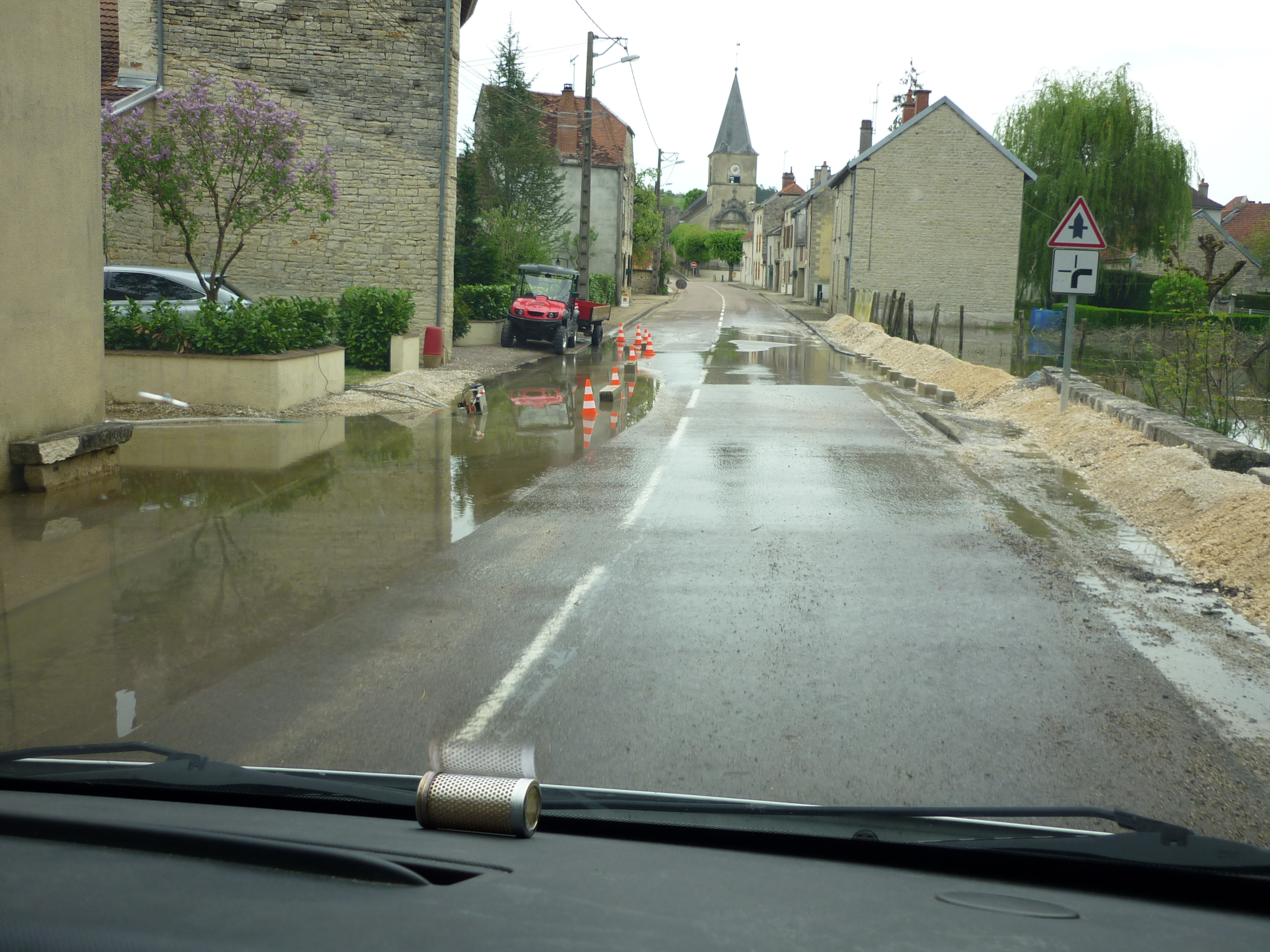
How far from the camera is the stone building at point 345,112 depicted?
872 inches

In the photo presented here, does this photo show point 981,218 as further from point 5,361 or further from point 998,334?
point 5,361

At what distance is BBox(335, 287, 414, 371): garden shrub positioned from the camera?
2023 cm

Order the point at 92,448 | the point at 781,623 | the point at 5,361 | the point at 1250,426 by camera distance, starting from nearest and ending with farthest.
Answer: the point at 781,623, the point at 5,361, the point at 92,448, the point at 1250,426

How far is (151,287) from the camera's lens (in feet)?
60.1

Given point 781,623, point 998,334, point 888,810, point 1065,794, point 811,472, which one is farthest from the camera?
point 998,334

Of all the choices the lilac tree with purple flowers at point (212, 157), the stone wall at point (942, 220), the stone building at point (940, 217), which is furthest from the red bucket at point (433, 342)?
the stone wall at point (942, 220)

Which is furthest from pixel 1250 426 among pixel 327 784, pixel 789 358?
pixel 327 784

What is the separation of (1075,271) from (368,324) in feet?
39.9

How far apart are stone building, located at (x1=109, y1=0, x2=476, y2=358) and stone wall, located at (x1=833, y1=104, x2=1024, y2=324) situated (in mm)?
27392

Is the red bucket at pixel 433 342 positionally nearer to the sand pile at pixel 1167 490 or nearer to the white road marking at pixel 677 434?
the white road marking at pixel 677 434

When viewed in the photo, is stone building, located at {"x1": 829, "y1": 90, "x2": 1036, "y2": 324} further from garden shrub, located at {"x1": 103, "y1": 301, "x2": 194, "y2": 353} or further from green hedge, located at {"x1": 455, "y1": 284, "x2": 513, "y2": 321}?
garden shrub, located at {"x1": 103, "y1": 301, "x2": 194, "y2": 353}

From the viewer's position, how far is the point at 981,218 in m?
45.5

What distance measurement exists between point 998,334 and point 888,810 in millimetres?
44624

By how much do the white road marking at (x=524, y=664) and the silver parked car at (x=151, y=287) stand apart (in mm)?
12877
